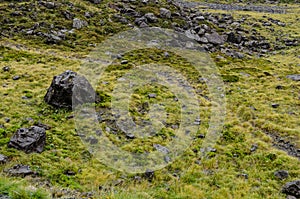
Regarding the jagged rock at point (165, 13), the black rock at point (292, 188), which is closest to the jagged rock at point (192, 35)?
the jagged rock at point (165, 13)

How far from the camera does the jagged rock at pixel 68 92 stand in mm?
16266

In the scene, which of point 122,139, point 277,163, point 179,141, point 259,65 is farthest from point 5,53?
point 259,65

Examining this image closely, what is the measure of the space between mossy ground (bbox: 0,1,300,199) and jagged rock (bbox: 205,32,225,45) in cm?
849

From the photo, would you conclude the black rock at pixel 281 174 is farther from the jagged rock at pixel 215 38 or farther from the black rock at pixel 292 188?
the jagged rock at pixel 215 38

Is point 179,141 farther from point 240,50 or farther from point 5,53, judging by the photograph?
point 240,50

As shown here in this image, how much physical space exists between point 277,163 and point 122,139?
7671 mm

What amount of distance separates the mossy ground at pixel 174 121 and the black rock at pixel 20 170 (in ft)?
0.82

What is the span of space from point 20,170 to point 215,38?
3237 centimetres

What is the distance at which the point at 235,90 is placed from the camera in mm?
24203

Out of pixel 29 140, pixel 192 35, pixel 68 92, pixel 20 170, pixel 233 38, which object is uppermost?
pixel 192 35

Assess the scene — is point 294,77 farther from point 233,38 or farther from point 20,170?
point 20,170

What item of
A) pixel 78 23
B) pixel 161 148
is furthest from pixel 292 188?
pixel 78 23

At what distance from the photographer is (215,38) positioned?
Answer: 123 ft

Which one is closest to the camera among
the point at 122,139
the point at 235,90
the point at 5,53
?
the point at 122,139
